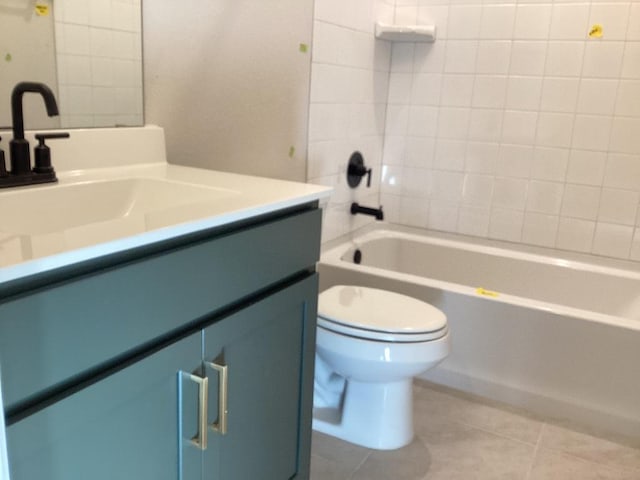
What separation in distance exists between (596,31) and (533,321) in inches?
46.8

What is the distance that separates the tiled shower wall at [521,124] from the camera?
2328mm

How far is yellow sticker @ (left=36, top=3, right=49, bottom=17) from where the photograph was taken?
4.58ft

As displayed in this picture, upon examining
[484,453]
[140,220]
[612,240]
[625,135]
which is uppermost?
[625,135]

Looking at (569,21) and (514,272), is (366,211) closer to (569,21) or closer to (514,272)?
(514,272)

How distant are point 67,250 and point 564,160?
2185mm

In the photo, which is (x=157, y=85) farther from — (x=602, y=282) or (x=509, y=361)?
(x=602, y=282)

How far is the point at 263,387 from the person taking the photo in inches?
48.9

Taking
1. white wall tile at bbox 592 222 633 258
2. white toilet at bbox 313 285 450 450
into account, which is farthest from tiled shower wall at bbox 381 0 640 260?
white toilet at bbox 313 285 450 450

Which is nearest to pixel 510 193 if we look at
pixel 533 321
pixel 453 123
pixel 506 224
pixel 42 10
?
pixel 506 224

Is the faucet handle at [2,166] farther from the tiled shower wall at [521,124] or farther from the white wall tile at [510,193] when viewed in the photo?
the white wall tile at [510,193]

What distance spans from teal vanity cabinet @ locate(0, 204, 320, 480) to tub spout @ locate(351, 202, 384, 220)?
111 centimetres

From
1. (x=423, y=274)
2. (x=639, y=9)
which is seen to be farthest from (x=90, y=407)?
(x=639, y=9)

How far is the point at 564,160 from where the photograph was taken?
8.04 feet

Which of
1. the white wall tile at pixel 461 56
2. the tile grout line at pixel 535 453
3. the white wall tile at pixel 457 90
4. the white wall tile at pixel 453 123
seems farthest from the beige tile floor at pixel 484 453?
the white wall tile at pixel 461 56
